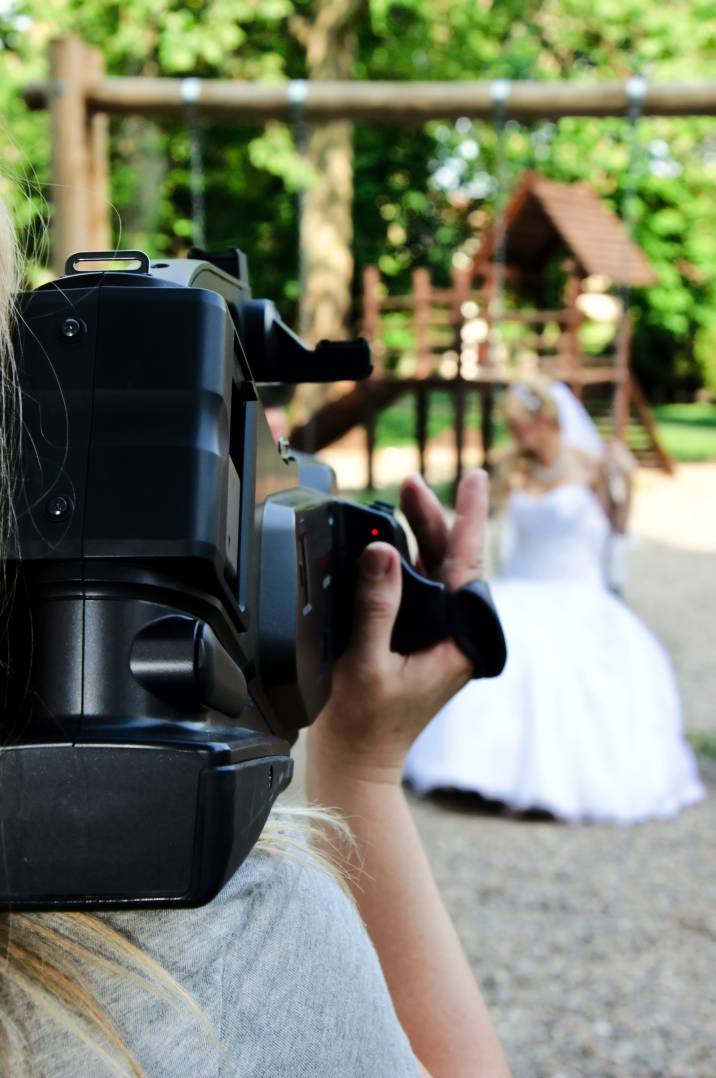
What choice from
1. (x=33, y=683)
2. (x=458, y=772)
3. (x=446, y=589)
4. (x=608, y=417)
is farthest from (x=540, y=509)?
(x=608, y=417)

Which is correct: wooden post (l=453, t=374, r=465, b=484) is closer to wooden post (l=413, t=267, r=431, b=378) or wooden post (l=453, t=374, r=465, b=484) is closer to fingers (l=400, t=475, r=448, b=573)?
wooden post (l=413, t=267, r=431, b=378)

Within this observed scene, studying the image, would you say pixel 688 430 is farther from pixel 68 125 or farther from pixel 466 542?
pixel 466 542

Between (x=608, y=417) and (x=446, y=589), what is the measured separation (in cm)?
1376

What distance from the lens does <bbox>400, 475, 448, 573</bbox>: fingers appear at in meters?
1.11

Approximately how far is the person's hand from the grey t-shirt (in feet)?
0.94

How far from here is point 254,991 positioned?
0.59 m

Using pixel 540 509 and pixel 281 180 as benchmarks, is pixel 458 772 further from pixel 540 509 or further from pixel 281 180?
pixel 281 180

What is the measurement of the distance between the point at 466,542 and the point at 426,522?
71 mm

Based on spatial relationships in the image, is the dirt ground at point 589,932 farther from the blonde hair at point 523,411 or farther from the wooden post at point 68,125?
the wooden post at point 68,125

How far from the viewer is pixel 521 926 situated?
3.42 metres

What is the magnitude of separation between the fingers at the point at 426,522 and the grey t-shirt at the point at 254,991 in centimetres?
50

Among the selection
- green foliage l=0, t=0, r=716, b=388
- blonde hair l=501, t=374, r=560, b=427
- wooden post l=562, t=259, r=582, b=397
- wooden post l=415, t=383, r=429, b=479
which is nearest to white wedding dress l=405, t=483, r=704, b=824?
blonde hair l=501, t=374, r=560, b=427

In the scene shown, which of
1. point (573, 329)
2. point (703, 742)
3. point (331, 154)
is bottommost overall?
point (703, 742)

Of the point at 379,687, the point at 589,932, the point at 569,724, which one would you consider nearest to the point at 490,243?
the point at 569,724
